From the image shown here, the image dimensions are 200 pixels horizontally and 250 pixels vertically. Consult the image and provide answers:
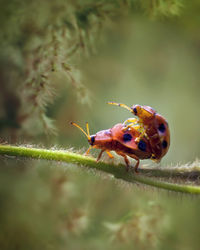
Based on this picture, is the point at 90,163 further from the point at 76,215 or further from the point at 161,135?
the point at 76,215

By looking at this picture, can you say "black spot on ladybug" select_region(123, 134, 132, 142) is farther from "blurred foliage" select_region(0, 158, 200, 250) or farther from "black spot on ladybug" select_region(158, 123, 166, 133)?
"blurred foliage" select_region(0, 158, 200, 250)

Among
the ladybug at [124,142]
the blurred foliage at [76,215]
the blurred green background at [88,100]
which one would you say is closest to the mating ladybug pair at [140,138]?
the ladybug at [124,142]

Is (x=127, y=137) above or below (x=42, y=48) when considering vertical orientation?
below

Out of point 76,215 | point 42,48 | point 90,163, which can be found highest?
point 42,48

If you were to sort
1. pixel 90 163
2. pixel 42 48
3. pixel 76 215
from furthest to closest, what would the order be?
pixel 76 215, pixel 42 48, pixel 90 163

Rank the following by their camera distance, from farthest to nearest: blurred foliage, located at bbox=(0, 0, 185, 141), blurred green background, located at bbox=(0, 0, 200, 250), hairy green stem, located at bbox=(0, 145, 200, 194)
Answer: blurred green background, located at bbox=(0, 0, 200, 250) → blurred foliage, located at bbox=(0, 0, 185, 141) → hairy green stem, located at bbox=(0, 145, 200, 194)

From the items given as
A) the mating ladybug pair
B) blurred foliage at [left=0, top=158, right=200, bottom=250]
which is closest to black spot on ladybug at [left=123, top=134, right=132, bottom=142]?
the mating ladybug pair

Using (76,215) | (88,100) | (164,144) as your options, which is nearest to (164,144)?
(164,144)
